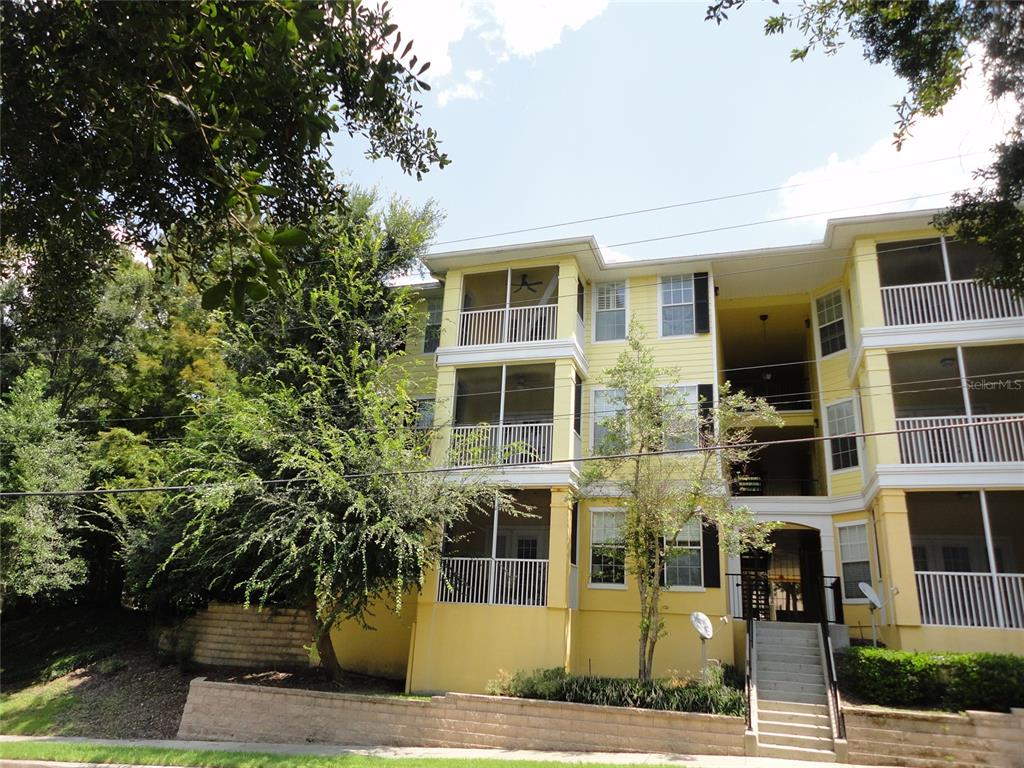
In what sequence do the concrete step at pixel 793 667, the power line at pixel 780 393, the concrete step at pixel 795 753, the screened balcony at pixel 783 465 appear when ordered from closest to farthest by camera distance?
the concrete step at pixel 795 753
the concrete step at pixel 793 667
the power line at pixel 780 393
the screened balcony at pixel 783 465

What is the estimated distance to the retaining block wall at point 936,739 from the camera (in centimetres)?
1002

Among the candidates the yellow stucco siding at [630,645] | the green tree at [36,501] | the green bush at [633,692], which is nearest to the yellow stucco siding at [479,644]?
the green bush at [633,692]

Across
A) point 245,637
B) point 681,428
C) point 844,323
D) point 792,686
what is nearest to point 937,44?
point 681,428

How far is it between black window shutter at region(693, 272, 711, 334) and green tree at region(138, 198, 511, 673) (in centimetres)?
677

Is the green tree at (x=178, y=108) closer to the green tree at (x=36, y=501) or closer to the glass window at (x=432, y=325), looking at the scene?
the glass window at (x=432, y=325)

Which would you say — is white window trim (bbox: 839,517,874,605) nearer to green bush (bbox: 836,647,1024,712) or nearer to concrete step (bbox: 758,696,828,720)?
green bush (bbox: 836,647,1024,712)

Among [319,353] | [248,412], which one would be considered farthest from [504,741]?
[319,353]

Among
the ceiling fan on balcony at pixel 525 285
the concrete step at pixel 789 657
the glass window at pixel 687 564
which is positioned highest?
the ceiling fan on balcony at pixel 525 285

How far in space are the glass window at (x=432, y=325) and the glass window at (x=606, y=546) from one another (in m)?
Result: 6.43

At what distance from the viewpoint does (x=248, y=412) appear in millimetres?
14602

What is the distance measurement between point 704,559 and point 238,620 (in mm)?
Result: 11088

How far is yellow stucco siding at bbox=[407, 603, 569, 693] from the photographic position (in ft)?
47.4

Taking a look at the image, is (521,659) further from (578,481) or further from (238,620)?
(238,620)

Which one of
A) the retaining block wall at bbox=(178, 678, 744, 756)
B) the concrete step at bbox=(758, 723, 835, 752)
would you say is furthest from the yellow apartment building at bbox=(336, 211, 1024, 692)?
the concrete step at bbox=(758, 723, 835, 752)
